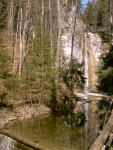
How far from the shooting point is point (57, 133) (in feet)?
24.1

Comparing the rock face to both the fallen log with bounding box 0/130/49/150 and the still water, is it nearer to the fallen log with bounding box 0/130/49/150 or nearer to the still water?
the still water

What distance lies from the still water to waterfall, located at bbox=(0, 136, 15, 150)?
638 millimetres

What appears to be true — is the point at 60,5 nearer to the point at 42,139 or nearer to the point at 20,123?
the point at 20,123

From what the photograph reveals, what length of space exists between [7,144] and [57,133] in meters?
2.45

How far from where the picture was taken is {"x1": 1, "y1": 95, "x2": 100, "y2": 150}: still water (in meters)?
6.05

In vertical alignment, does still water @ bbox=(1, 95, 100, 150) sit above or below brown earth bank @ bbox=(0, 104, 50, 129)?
below

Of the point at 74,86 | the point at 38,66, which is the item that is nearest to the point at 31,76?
the point at 38,66

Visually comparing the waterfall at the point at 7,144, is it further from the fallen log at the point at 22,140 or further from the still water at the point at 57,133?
the still water at the point at 57,133

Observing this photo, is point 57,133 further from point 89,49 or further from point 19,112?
point 89,49

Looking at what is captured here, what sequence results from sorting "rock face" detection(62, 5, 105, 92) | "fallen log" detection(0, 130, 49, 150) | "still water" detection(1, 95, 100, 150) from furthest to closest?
"rock face" detection(62, 5, 105, 92)
"still water" detection(1, 95, 100, 150)
"fallen log" detection(0, 130, 49, 150)

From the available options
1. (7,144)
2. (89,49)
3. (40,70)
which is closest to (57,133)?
(7,144)

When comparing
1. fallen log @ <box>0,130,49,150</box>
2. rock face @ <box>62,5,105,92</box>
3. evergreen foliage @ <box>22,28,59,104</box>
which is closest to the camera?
fallen log @ <box>0,130,49,150</box>

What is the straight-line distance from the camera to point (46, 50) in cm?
1173

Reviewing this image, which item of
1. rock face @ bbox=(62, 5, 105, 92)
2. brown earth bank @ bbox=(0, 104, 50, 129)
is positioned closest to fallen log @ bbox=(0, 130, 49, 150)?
brown earth bank @ bbox=(0, 104, 50, 129)
